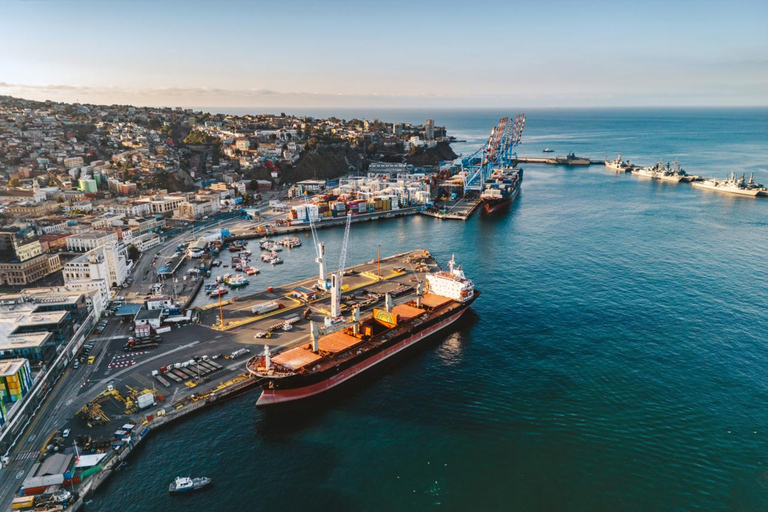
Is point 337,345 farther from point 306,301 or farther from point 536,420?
point 536,420

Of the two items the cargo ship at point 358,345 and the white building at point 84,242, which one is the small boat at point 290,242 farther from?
the cargo ship at point 358,345

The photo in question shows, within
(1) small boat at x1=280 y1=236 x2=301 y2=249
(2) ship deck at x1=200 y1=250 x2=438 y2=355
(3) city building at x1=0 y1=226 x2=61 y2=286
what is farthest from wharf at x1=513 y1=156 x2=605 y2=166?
(3) city building at x1=0 y1=226 x2=61 y2=286

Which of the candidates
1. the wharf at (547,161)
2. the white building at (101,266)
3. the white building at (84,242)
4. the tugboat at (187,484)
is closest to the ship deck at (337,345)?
the tugboat at (187,484)

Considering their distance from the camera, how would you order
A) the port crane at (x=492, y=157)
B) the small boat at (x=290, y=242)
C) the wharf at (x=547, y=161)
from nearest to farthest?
the small boat at (x=290, y=242), the port crane at (x=492, y=157), the wharf at (x=547, y=161)

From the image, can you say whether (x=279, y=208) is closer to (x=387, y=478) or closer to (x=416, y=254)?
(x=416, y=254)

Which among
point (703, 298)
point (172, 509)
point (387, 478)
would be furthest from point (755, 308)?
point (172, 509)
